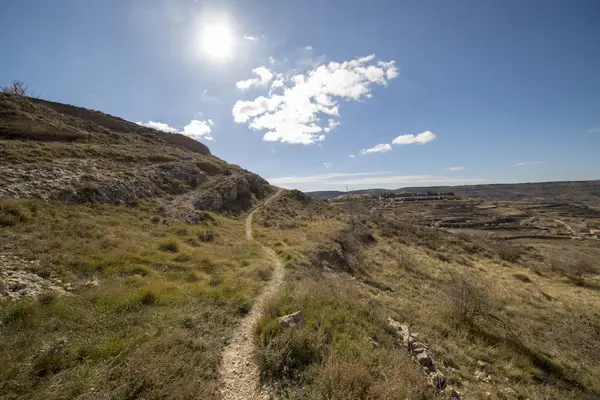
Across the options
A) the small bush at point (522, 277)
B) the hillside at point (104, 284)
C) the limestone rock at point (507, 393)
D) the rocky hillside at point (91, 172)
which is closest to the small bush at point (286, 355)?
the hillside at point (104, 284)

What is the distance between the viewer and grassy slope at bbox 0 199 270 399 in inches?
171

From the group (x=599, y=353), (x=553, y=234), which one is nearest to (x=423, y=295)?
(x=599, y=353)

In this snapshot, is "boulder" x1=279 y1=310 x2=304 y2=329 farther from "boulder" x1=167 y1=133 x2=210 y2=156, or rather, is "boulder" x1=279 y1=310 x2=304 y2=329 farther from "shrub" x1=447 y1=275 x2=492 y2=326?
"boulder" x1=167 y1=133 x2=210 y2=156

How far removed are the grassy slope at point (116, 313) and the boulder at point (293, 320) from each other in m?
1.59

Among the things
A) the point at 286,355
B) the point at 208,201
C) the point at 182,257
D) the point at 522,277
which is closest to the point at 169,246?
the point at 182,257

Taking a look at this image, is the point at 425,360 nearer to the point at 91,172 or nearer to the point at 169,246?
the point at 169,246

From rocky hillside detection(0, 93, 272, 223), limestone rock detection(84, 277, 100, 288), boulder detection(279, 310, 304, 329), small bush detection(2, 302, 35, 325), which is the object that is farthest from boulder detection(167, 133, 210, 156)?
boulder detection(279, 310, 304, 329)

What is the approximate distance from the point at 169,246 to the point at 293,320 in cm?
1058

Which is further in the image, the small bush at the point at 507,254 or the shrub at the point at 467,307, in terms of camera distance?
the small bush at the point at 507,254

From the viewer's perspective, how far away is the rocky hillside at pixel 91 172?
58.5 feet

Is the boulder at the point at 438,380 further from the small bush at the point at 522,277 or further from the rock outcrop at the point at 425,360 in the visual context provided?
the small bush at the point at 522,277

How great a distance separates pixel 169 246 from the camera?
14672 mm

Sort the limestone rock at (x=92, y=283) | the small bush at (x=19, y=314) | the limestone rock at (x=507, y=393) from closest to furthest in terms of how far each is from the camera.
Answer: the small bush at (x=19, y=314), the limestone rock at (x=507, y=393), the limestone rock at (x=92, y=283)

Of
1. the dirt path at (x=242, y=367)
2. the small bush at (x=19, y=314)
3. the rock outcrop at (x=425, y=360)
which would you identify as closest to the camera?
the dirt path at (x=242, y=367)
